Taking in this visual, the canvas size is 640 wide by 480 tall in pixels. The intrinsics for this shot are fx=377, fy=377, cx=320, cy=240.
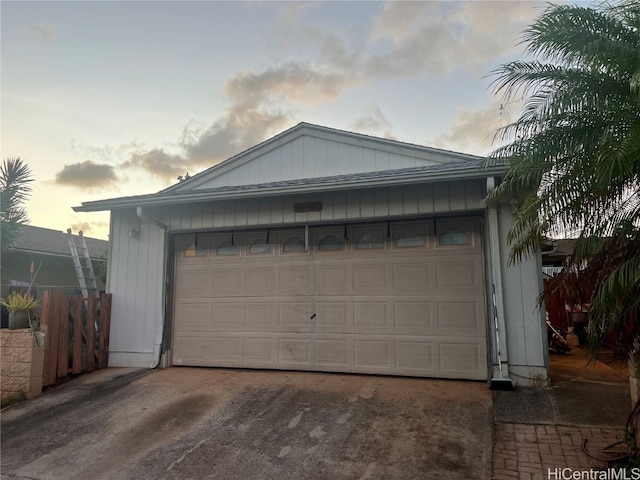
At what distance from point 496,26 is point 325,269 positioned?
4.83 metres

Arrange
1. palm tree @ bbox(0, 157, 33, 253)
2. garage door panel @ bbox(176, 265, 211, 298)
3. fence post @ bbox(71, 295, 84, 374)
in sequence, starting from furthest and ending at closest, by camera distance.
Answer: palm tree @ bbox(0, 157, 33, 253) < garage door panel @ bbox(176, 265, 211, 298) < fence post @ bbox(71, 295, 84, 374)

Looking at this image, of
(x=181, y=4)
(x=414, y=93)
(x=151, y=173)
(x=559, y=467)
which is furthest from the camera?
(x=151, y=173)

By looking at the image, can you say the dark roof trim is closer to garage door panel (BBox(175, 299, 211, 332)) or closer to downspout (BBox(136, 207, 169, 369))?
downspout (BBox(136, 207, 169, 369))

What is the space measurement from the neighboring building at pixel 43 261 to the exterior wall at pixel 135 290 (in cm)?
552

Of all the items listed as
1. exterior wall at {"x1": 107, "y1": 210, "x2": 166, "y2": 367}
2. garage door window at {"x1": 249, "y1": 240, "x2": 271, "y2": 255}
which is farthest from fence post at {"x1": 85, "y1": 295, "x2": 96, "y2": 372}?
garage door window at {"x1": 249, "y1": 240, "x2": 271, "y2": 255}

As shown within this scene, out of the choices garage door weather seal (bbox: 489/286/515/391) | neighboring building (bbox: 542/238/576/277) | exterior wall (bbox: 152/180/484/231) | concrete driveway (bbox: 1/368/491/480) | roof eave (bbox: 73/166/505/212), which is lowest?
concrete driveway (bbox: 1/368/491/480)

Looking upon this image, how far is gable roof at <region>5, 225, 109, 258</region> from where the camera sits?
12414 millimetres

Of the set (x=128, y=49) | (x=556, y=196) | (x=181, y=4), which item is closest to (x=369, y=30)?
(x=181, y=4)

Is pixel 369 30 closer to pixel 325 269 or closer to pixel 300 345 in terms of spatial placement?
pixel 325 269

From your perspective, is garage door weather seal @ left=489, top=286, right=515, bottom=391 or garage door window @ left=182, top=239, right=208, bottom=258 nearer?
garage door weather seal @ left=489, top=286, right=515, bottom=391

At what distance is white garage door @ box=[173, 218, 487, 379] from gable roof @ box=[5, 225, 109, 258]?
8.40 m

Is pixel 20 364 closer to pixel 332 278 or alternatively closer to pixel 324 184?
pixel 332 278

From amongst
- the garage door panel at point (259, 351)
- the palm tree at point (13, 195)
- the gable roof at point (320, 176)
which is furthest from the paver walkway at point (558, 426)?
the palm tree at point (13, 195)

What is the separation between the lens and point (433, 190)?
19.0 feet
